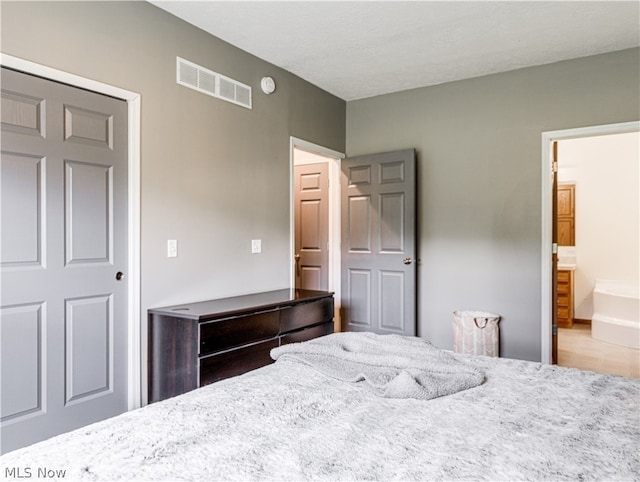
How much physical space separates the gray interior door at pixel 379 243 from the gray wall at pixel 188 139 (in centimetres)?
94

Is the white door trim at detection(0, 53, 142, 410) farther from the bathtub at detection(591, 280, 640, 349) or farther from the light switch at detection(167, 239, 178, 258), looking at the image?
the bathtub at detection(591, 280, 640, 349)

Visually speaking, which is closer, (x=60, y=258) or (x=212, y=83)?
(x=60, y=258)

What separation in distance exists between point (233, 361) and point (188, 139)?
5.07ft

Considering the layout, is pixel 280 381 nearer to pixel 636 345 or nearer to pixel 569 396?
pixel 569 396

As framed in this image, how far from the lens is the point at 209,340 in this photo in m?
2.66

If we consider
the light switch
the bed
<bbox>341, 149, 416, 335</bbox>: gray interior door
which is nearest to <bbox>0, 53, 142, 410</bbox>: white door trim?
the light switch

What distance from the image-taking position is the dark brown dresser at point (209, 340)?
2.62m

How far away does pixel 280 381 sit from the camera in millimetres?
1689

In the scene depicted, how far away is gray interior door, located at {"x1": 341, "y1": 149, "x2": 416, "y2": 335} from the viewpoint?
4.37 meters

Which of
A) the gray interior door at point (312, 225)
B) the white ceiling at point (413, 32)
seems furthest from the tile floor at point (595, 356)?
the white ceiling at point (413, 32)

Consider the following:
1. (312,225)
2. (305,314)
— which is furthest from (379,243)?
(305,314)

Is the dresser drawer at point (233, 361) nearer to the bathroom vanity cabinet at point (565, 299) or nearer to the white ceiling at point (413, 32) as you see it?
the white ceiling at point (413, 32)

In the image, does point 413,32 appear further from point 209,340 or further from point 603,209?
point 603,209

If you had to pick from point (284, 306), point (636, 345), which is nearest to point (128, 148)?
point (284, 306)
